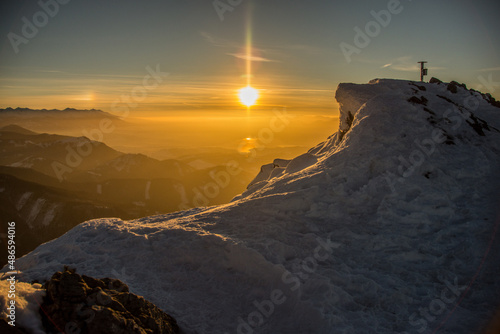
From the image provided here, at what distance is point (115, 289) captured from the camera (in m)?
10.8

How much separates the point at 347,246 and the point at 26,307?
500 inches

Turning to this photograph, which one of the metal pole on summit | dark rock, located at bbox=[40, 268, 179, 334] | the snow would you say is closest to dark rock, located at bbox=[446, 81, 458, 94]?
the metal pole on summit

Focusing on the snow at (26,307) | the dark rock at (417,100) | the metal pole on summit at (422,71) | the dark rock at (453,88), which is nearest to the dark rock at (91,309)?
the snow at (26,307)

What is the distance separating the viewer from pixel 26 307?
8.70 meters

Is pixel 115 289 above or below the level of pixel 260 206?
below

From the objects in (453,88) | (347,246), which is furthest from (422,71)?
(347,246)

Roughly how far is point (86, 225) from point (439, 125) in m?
22.9

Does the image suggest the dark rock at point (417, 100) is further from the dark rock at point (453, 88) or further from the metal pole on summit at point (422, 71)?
the metal pole on summit at point (422, 71)

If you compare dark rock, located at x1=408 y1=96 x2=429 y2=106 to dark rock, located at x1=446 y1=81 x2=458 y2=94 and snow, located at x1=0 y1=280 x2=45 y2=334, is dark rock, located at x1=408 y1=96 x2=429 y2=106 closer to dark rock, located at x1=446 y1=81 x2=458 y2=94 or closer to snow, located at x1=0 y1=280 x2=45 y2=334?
dark rock, located at x1=446 y1=81 x2=458 y2=94

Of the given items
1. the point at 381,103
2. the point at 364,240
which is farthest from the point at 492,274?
the point at 381,103

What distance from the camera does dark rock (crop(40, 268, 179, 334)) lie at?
8.71 metres

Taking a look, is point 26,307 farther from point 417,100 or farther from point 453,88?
point 453,88

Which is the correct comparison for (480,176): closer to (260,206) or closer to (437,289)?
(437,289)

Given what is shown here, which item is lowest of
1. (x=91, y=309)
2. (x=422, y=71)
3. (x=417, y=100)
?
(x=91, y=309)
